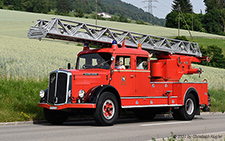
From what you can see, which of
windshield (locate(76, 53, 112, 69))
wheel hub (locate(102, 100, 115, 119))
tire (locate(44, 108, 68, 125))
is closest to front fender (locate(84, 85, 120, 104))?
wheel hub (locate(102, 100, 115, 119))

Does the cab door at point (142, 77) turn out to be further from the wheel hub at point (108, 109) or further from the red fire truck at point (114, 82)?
the wheel hub at point (108, 109)

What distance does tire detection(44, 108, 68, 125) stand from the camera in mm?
14391

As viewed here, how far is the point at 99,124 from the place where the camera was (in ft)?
43.3

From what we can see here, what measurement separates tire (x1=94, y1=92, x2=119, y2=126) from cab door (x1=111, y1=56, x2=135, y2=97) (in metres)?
0.83

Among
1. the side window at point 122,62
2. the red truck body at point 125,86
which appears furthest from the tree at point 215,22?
the side window at point 122,62

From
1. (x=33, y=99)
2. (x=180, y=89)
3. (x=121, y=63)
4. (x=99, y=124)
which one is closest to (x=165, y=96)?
(x=180, y=89)

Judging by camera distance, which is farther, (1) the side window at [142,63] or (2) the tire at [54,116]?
(1) the side window at [142,63]

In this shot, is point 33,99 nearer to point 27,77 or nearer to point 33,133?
point 27,77

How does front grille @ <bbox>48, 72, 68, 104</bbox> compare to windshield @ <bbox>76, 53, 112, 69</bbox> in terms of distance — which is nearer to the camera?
front grille @ <bbox>48, 72, 68, 104</bbox>

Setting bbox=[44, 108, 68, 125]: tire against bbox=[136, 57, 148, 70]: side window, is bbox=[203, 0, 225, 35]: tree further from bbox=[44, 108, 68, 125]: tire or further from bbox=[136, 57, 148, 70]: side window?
bbox=[44, 108, 68, 125]: tire

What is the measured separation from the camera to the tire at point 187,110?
1673 centimetres

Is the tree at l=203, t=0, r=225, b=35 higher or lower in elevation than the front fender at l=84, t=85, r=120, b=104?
higher

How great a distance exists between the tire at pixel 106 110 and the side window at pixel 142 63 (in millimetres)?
2379

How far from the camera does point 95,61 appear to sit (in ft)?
48.2
